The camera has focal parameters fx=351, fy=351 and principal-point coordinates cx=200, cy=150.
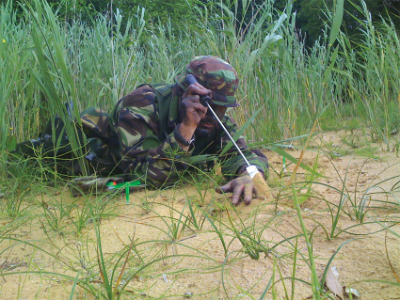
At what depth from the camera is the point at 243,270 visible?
1029 mm

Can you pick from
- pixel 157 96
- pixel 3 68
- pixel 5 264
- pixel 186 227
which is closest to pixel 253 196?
pixel 186 227

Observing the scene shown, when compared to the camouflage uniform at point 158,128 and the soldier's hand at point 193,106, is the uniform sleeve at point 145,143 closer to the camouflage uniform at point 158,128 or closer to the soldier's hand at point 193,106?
the camouflage uniform at point 158,128

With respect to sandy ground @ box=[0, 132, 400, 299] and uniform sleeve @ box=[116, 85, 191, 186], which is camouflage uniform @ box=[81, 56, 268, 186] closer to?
uniform sleeve @ box=[116, 85, 191, 186]

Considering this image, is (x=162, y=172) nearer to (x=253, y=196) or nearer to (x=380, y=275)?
(x=253, y=196)

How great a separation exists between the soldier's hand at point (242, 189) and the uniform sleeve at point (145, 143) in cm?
33

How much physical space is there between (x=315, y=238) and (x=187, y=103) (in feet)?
3.27

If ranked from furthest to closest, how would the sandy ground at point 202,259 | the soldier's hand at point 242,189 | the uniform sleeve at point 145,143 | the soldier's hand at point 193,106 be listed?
the uniform sleeve at point 145,143 → the soldier's hand at point 193,106 → the soldier's hand at point 242,189 → the sandy ground at point 202,259

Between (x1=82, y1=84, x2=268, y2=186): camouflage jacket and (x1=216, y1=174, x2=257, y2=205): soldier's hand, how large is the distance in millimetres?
167

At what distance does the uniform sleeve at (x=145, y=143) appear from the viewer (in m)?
1.99

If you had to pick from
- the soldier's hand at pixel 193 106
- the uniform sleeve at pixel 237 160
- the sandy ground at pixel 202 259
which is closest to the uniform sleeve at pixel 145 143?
the soldier's hand at pixel 193 106

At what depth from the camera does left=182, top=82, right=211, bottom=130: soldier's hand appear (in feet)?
6.20

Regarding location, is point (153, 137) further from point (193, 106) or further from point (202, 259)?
point (202, 259)

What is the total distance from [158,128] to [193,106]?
41 cm

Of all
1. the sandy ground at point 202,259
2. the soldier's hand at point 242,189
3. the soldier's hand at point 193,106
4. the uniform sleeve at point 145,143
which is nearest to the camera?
the sandy ground at point 202,259
